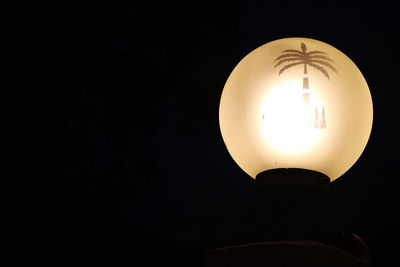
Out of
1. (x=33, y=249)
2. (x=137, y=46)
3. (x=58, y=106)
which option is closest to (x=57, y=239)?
(x=33, y=249)

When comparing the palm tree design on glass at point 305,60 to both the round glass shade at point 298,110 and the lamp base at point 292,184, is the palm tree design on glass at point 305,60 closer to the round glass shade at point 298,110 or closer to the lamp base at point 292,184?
the round glass shade at point 298,110

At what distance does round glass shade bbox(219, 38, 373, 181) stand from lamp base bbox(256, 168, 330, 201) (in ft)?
0.09

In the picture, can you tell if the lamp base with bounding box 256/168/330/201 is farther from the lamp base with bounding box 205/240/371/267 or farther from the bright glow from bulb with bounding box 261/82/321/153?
the lamp base with bounding box 205/240/371/267

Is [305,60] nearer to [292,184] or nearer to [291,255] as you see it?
[292,184]

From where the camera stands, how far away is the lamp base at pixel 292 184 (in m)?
2.22

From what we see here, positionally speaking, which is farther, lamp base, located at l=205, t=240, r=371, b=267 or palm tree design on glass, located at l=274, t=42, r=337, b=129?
palm tree design on glass, located at l=274, t=42, r=337, b=129

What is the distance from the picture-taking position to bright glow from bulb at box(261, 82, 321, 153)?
2172 millimetres

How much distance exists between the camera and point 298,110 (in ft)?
7.14

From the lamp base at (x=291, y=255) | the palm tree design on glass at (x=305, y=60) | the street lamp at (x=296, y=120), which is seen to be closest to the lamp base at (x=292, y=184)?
the street lamp at (x=296, y=120)

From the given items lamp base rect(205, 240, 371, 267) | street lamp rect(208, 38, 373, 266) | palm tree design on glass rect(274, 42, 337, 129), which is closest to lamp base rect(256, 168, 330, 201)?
street lamp rect(208, 38, 373, 266)

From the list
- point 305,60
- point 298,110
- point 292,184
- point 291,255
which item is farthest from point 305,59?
point 291,255

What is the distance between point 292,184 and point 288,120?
0.87 ft

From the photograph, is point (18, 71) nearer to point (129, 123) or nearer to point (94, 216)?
point (129, 123)

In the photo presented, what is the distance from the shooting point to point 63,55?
5176mm
